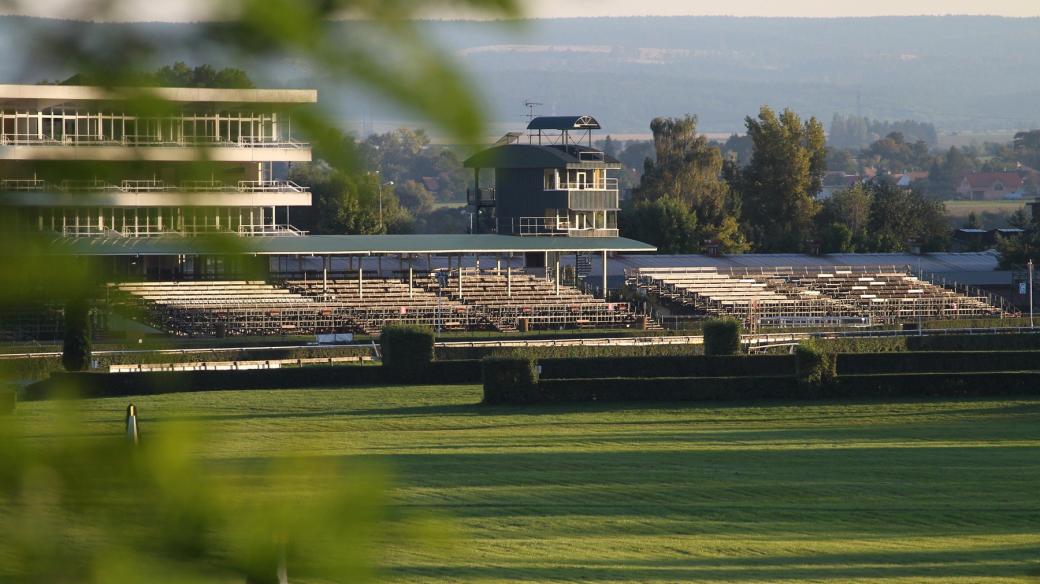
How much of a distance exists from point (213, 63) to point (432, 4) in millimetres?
155

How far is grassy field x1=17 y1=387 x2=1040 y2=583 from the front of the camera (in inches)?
535

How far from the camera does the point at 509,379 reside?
29.1 m

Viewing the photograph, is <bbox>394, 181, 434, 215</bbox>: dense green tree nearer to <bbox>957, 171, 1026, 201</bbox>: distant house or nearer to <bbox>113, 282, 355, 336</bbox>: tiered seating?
<bbox>113, 282, 355, 336</bbox>: tiered seating

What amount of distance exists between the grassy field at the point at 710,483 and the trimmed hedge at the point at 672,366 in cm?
294

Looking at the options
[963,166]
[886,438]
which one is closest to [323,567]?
[886,438]

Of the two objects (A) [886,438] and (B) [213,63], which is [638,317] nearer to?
(A) [886,438]

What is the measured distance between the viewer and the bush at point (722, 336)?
33.1 metres

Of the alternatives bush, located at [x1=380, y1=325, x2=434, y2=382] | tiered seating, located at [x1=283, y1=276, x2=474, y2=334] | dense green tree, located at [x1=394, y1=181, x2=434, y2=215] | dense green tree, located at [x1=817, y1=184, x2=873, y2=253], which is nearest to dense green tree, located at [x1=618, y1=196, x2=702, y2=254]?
dense green tree, located at [x1=817, y1=184, x2=873, y2=253]

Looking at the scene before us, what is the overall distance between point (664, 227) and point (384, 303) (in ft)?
72.6

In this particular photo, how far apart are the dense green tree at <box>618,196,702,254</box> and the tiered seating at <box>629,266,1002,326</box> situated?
28.9 ft

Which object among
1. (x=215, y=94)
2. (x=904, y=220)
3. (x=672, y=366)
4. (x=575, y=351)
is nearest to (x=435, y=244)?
(x=575, y=351)

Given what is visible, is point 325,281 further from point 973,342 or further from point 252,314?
point 973,342

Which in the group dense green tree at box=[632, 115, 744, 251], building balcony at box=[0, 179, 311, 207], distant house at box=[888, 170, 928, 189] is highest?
distant house at box=[888, 170, 928, 189]

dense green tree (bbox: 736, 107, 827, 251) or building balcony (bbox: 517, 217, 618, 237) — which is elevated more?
dense green tree (bbox: 736, 107, 827, 251)
